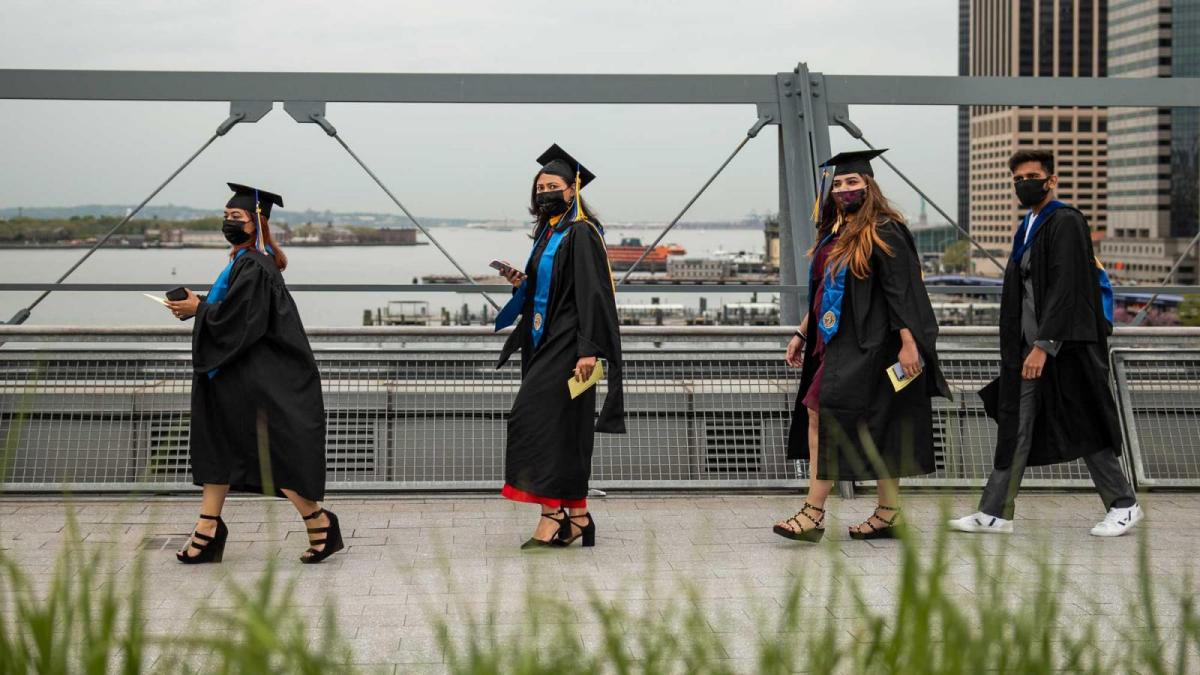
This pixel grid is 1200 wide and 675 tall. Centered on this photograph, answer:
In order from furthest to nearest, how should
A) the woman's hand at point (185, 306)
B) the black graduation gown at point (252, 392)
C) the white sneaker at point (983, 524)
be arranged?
the white sneaker at point (983, 524)
the black graduation gown at point (252, 392)
the woman's hand at point (185, 306)

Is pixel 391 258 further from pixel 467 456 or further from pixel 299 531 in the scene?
pixel 299 531

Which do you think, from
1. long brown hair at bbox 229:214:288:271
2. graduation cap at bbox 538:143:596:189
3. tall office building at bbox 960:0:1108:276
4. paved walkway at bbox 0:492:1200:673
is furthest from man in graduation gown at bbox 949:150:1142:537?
tall office building at bbox 960:0:1108:276

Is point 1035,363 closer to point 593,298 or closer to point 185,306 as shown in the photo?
point 593,298

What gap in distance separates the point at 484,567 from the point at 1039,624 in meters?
3.88

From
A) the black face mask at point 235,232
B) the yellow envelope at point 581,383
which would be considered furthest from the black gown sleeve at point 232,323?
the yellow envelope at point 581,383

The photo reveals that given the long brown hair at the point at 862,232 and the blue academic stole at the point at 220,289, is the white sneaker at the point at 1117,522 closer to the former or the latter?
the long brown hair at the point at 862,232

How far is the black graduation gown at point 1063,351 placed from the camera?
22.7 feet

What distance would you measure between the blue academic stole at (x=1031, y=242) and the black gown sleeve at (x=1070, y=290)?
0.10 m

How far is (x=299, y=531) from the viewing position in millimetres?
7406

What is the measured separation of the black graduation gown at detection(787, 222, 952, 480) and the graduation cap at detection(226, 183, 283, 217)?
2.43 meters

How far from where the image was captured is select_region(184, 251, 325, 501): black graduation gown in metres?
6.51

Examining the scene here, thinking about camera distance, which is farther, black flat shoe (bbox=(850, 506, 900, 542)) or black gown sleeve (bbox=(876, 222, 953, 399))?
black flat shoe (bbox=(850, 506, 900, 542))

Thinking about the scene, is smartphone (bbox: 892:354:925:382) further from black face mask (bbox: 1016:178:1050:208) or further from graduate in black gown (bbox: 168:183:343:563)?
graduate in black gown (bbox: 168:183:343:563)

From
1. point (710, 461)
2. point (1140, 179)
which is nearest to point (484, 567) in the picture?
point (710, 461)
